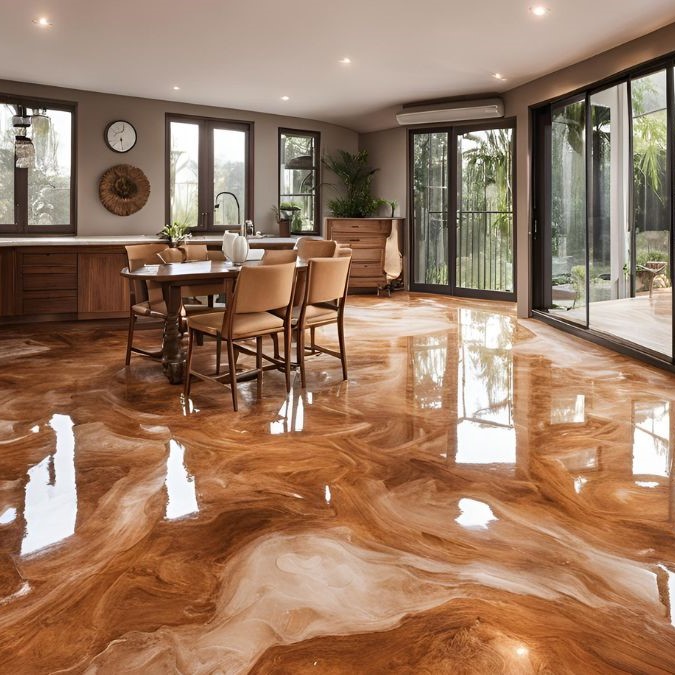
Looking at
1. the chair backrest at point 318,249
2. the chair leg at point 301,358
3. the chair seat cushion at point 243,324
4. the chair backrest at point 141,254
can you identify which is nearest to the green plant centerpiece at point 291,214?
the chair backrest at point 318,249

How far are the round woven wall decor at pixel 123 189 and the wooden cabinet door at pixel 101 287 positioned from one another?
135cm

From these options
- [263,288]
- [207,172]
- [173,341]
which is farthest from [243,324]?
[207,172]

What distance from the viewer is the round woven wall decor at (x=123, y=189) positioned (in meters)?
8.14

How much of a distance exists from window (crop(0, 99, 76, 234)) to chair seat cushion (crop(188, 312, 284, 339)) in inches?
173

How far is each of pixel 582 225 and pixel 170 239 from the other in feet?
14.6

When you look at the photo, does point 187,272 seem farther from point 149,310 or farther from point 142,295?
point 142,295

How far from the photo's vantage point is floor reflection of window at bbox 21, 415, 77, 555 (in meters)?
2.36

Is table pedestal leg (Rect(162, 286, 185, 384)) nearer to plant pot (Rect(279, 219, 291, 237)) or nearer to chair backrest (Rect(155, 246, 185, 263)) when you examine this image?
chair backrest (Rect(155, 246, 185, 263))

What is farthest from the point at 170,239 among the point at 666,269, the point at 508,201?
the point at 666,269

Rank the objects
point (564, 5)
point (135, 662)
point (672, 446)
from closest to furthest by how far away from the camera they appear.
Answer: point (135, 662) < point (672, 446) < point (564, 5)

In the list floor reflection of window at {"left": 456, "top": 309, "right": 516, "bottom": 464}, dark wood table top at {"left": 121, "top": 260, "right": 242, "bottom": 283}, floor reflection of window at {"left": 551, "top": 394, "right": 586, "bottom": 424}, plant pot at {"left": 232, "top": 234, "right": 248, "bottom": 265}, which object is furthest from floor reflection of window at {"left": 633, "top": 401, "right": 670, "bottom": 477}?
plant pot at {"left": 232, "top": 234, "right": 248, "bottom": 265}

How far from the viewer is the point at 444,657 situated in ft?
5.57

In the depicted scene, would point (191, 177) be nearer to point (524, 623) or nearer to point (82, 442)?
point (82, 442)

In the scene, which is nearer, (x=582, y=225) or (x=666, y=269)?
(x=666, y=269)
